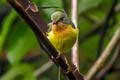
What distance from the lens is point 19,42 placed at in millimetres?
2113

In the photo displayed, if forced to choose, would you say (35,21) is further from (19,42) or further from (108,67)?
(108,67)

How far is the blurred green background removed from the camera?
80.4 inches

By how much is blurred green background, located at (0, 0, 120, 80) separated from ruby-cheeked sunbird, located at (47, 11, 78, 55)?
0.30 meters

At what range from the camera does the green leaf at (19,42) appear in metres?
2.07

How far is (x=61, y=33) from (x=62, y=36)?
0.05 m

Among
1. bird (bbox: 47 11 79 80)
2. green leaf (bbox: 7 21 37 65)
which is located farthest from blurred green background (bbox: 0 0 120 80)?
bird (bbox: 47 11 79 80)

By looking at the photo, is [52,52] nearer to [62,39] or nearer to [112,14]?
[62,39]

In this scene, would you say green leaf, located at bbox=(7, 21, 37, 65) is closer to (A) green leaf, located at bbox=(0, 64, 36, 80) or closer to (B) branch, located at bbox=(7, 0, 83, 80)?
(A) green leaf, located at bbox=(0, 64, 36, 80)

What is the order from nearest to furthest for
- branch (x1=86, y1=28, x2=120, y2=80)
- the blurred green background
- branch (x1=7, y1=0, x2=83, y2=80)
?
branch (x1=7, y1=0, x2=83, y2=80), the blurred green background, branch (x1=86, y1=28, x2=120, y2=80)

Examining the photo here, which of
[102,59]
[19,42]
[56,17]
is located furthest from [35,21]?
[102,59]

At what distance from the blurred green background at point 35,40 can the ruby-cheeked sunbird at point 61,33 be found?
0.30 meters

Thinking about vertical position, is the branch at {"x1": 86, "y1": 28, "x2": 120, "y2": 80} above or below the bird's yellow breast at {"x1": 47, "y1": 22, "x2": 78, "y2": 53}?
below

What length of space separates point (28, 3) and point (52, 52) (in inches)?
6.0

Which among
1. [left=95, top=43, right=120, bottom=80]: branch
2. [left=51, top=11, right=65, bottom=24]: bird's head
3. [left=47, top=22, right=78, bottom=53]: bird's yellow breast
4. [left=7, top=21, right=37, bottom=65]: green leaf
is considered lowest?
[left=95, top=43, right=120, bottom=80]: branch
